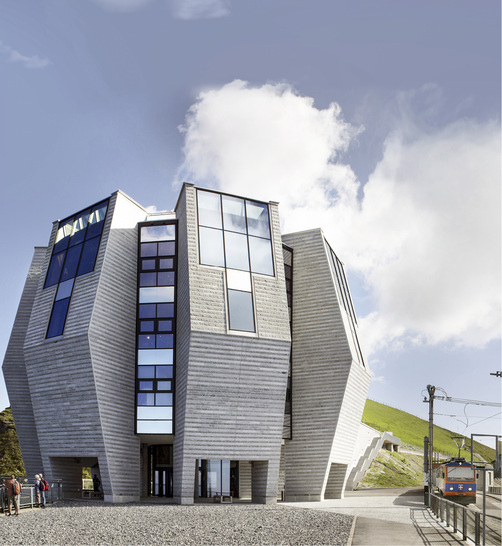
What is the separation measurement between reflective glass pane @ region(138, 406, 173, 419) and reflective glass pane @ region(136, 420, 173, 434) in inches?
9.9

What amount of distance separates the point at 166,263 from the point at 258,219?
5091 mm

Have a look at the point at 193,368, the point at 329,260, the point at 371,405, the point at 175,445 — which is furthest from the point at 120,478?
the point at 371,405

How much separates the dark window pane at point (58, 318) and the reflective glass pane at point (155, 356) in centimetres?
388

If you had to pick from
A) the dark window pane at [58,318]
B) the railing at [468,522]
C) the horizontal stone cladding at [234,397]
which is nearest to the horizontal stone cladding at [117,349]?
the dark window pane at [58,318]

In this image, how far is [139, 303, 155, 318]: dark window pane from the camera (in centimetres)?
3103

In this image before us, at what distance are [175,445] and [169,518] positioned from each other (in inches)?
342

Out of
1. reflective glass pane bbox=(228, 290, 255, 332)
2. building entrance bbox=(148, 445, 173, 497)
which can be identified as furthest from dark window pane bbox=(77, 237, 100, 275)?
building entrance bbox=(148, 445, 173, 497)

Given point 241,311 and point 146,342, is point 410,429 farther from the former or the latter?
point 241,311

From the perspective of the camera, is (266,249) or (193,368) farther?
(266,249)

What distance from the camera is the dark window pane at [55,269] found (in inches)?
1265

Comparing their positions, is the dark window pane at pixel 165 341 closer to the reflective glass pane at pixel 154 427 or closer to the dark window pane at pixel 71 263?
the reflective glass pane at pixel 154 427

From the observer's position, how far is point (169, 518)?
20.0 meters

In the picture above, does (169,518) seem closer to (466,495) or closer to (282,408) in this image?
(282,408)

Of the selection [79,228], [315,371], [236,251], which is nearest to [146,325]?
[236,251]
